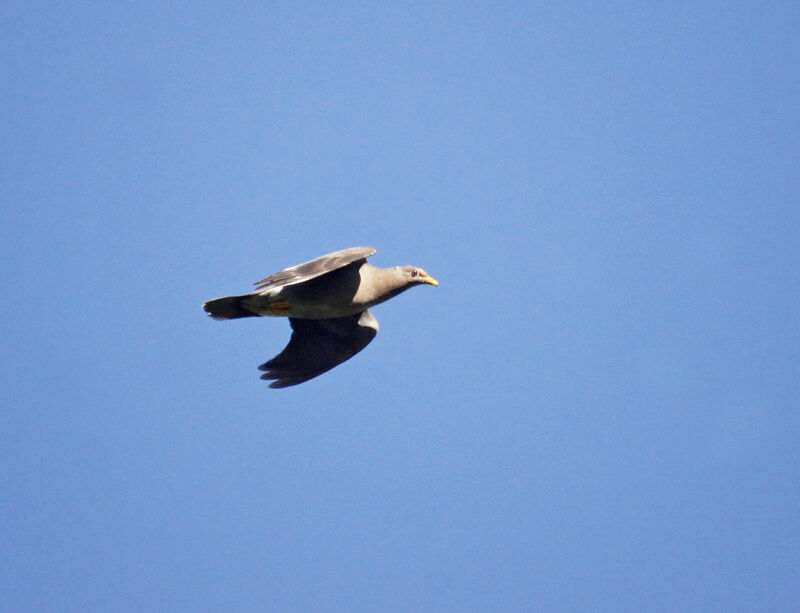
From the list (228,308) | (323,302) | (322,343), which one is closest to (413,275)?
(323,302)

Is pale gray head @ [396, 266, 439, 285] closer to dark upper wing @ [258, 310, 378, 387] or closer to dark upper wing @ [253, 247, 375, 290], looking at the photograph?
dark upper wing @ [253, 247, 375, 290]

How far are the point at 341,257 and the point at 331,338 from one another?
199 centimetres

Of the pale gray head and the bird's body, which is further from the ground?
the pale gray head

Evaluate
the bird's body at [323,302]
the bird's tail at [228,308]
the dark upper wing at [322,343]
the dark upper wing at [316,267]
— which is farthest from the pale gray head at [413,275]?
the bird's tail at [228,308]

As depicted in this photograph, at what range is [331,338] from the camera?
39.6 ft

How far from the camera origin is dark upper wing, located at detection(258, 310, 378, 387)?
1195 cm

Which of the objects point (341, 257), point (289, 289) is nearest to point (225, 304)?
point (289, 289)

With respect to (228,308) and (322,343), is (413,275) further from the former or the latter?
(228,308)

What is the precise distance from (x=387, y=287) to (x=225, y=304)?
2.02m

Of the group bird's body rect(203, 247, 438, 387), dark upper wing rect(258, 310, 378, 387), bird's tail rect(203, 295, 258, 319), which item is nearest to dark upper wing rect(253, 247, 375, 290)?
bird's body rect(203, 247, 438, 387)

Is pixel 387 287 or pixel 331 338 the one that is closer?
pixel 387 287

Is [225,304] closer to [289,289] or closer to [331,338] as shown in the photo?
[289,289]

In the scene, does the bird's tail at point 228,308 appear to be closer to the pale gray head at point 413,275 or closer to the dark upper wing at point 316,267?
the dark upper wing at point 316,267

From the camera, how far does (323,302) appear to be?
10.8 metres
